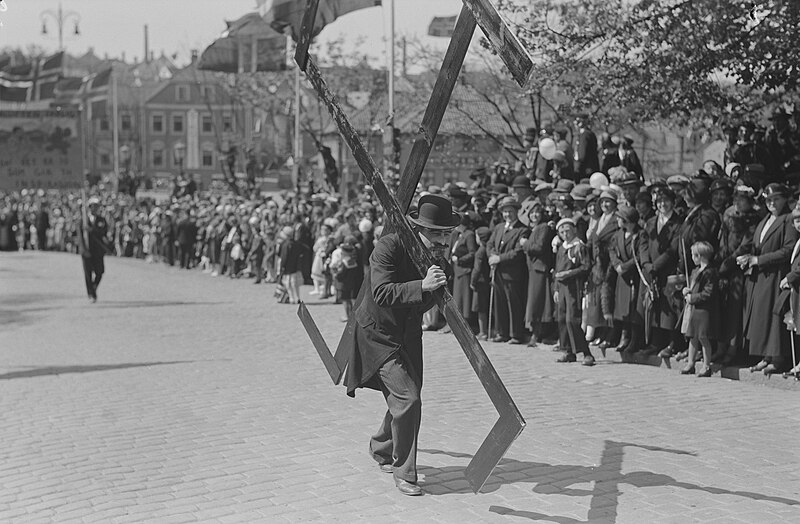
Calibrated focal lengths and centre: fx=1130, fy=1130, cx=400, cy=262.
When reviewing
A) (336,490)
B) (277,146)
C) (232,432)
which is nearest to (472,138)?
(232,432)

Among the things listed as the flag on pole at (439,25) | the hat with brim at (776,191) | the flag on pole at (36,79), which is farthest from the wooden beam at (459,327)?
the flag on pole at (36,79)

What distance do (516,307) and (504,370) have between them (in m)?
2.40

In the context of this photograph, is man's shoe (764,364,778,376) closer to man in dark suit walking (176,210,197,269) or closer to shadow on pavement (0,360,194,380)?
shadow on pavement (0,360,194,380)

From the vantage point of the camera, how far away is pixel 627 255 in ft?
41.5

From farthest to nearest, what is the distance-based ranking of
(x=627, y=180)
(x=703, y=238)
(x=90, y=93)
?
(x=90, y=93), (x=627, y=180), (x=703, y=238)

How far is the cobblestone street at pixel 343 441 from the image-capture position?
22.0 feet

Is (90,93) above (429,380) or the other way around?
above

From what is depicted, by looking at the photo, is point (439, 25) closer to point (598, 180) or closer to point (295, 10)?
point (295, 10)

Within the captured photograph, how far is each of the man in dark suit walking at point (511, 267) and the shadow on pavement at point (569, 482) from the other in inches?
260

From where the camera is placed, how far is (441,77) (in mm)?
6754

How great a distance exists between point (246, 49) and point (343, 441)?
2190 centimetres

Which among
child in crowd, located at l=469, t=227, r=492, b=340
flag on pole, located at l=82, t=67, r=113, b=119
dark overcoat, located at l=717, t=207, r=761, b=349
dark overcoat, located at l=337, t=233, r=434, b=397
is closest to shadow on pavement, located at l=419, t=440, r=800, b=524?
dark overcoat, located at l=337, t=233, r=434, b=397

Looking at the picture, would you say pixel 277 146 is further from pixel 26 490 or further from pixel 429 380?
pixel 26 490

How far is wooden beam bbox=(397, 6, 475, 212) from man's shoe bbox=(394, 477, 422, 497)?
1.71m
